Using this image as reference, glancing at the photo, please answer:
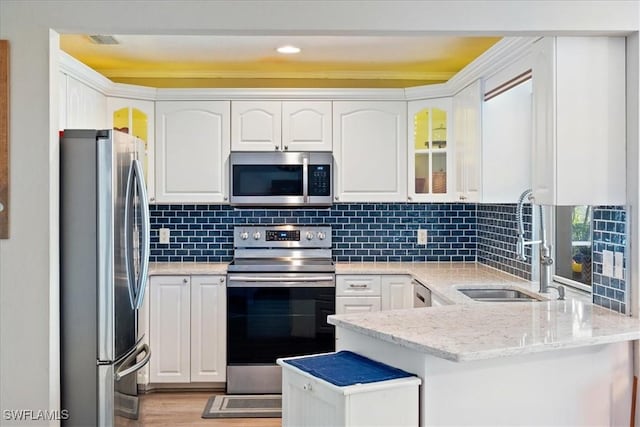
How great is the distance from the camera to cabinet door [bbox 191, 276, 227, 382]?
14.3 feet

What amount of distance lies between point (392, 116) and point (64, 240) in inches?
104

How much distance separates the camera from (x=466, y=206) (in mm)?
4973

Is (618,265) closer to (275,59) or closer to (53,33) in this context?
(53,33)

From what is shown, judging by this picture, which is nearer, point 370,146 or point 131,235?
point 131,235

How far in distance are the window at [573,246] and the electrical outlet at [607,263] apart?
48cm

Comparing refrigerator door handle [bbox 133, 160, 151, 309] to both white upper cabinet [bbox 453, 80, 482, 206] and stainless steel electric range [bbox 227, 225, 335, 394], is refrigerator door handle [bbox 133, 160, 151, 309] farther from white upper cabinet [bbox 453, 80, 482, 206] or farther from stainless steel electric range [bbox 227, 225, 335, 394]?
white upper cabinet [bbox 453, 80, 482, 206]

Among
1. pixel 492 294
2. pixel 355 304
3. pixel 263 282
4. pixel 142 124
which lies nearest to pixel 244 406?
pixel 263 282

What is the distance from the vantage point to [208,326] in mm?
4352

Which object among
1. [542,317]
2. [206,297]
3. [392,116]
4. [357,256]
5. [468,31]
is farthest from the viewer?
[357,256]

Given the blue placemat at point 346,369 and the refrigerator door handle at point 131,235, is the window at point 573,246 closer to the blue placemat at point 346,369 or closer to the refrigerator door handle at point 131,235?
the blue placemat at point 346,369

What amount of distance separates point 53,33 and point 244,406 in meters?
2.59

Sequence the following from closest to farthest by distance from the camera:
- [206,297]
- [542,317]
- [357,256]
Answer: [542,317] → [206,297] → [357,256]

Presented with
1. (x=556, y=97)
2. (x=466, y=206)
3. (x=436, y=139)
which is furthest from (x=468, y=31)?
(x=466, y=206)

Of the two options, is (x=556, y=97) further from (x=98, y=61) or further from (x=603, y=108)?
(x=98, y=61)
